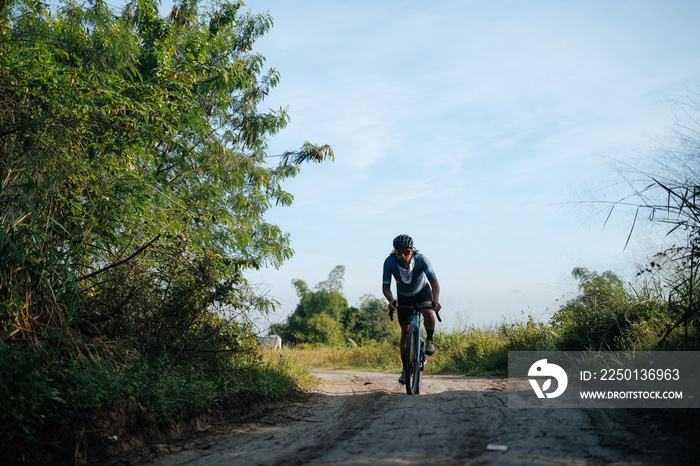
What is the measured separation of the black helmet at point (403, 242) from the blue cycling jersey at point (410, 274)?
255 millimetres

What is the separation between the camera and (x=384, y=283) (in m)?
8.21

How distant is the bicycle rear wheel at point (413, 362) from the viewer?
782 cm

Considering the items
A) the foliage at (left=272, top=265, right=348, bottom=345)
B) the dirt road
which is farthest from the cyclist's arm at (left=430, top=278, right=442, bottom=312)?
the foliage at (left=272, top=265, right=348, bottom=345)

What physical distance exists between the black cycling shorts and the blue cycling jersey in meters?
0.09

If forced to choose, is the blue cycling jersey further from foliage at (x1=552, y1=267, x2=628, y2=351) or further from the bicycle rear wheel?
foliage at (x1=552, y1=267, x2=628, y2=351)

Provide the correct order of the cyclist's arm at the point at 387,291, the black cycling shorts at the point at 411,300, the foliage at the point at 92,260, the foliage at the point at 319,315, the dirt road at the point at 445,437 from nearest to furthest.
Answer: the dirt road at the point at 445,437 → the foliage at the point at 92,260 → the cyclist's arm at the point at 387,291 → the black cycling shorts at the point at 411,300 → the foliage at the point at 319,315

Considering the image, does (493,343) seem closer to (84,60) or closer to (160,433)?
(160,433)

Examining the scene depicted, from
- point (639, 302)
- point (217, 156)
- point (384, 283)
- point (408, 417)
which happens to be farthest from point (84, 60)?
point (639, 302)

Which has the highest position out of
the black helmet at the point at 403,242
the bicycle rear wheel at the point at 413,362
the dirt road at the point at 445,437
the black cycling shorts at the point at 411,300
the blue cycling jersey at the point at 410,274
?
the black helmet at the point at 403,242

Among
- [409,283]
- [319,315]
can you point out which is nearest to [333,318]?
[319,315]

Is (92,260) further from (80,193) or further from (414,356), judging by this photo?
(414,356)

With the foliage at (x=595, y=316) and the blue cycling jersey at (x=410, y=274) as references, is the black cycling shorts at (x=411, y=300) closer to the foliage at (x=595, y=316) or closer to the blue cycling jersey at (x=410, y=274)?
the blue cycling jersey at (x=410, y=274)

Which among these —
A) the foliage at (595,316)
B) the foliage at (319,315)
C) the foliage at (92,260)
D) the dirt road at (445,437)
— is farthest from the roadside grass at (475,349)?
the foliage at (319,315)

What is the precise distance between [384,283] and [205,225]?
216 inches
